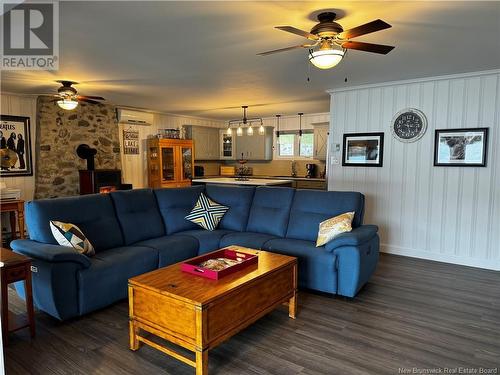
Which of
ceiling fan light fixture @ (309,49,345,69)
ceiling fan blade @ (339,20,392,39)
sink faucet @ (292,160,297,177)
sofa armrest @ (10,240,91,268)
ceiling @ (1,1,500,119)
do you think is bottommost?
sofa armrest @ (10,240,91,268)

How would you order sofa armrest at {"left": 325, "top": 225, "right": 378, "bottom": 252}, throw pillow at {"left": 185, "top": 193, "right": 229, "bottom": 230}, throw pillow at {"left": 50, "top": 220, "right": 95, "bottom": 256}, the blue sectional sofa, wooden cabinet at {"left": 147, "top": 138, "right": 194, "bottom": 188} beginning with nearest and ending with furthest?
the blue sectional sofa
throw pillow at {"left": 50, "top": 220, "right": 95, "bottom": 256}
sofa armrest at {"left": 325, "top": 225, "right": 378, "bottom": 252}
throw pillow at {"left": 185, "top": 193, "right": 229, "bottom": 230}
wooden cabinet at {"left": 147, "top": 138, "right": 194, "bottom": 188}

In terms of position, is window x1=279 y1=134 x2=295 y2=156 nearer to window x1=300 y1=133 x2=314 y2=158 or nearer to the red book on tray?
window x1=300 y1=133 x2=314 y2=158

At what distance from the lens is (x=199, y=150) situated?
8.63 m

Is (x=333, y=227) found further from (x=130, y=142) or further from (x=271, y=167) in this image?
(x=271, y=167)

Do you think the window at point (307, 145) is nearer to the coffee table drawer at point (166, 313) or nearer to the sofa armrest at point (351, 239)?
the sofa armrest at point (351, 239)

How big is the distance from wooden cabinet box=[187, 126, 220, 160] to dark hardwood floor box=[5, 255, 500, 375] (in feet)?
19.1

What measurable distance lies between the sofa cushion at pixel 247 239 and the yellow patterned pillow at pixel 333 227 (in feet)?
1.98

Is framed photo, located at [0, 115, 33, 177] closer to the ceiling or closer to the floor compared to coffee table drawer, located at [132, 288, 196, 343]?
closer to the ceiling

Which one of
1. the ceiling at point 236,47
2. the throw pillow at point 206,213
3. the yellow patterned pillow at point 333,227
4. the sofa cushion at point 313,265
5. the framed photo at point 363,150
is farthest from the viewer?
the framed photo at point 363,150

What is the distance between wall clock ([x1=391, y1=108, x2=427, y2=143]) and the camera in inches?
178

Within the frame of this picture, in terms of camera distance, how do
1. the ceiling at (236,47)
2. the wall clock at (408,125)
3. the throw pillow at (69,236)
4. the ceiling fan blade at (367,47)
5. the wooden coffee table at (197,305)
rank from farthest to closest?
1. the wall clock at (408,125)
2. the throw pillow at (69,236)
3. the ceiling fan blade at (367,47)
4. the ceiling at (236,47)
5. the wooden coffee table at (197,305)

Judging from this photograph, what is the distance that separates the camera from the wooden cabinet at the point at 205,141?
333 inches

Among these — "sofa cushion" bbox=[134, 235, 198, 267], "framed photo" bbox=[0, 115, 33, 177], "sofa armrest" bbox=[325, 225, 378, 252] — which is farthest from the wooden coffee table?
"framed photo" bbox=[0, 115, 33, 177]

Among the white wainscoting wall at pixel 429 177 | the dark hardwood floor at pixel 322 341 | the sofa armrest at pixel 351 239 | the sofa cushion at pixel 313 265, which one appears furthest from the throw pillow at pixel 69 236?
the white wainscoting wall at pixel 429 177
